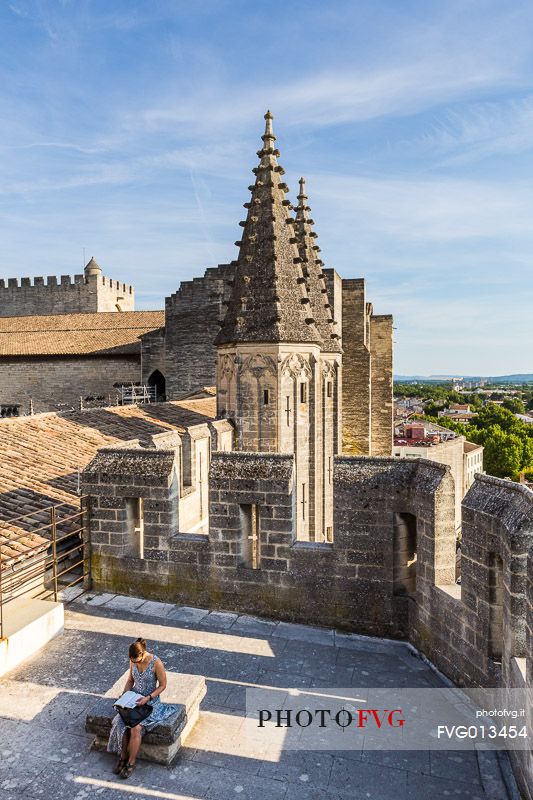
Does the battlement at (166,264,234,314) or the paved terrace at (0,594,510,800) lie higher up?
the battlement at (166,264,234,314)

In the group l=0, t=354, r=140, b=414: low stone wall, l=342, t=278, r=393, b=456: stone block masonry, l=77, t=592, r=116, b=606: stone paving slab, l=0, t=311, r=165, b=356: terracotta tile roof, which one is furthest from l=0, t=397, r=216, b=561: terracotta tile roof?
l=0, t=311, r=165, b=356: terracotta tile roof

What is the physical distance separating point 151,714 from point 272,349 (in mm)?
9529

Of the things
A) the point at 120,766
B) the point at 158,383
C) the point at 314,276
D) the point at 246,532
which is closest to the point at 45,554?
the point at 246,532

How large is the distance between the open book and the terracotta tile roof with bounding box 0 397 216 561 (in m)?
2.46

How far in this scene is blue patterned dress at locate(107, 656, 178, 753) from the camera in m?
4.19

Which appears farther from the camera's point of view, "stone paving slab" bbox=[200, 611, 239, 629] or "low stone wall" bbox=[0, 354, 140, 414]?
"low stone wall" bbox=[0, 354, 140, 414]

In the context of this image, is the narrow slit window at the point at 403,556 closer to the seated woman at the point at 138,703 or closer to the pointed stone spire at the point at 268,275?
the seated woman at the point at 138,703

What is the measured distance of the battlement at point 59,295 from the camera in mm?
45094

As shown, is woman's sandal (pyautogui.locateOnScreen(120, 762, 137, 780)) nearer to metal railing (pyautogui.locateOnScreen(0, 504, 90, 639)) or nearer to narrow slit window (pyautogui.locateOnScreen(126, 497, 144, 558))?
metal railing (pyautogui.locateOnScreen(0, 504, 90, 639))

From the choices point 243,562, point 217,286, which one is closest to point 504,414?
point 217,286

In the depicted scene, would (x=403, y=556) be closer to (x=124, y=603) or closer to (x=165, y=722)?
(x=165, y=722)

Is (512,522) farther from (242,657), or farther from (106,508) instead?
(106,508)

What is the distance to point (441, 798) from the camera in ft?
13.1

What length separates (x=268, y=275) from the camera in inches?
532
